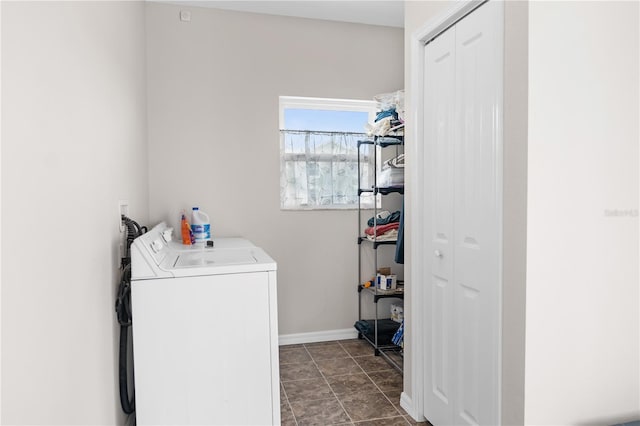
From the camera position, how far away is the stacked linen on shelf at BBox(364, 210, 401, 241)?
3.33m

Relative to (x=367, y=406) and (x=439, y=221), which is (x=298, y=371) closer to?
(x=367, y=406)

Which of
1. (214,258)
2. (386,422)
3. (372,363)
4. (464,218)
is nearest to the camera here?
(464,218)

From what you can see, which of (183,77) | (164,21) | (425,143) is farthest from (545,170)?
(164,21)

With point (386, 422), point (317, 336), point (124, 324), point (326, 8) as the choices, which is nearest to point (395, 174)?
point (326, 8)

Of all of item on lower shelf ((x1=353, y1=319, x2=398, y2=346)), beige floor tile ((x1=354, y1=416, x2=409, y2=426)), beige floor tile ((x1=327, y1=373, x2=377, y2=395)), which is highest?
item on lower shelf ((x1=353, y1=319, x2=398, y2=346))

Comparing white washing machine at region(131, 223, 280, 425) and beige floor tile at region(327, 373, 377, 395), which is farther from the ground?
white washing machine at region(131, 223, 280, 425)

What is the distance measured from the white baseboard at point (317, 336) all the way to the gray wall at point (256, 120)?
4 cm

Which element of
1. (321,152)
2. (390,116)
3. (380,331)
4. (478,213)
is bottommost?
(380,331)

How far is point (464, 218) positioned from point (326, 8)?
7.16 feet

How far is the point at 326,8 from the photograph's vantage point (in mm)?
3311

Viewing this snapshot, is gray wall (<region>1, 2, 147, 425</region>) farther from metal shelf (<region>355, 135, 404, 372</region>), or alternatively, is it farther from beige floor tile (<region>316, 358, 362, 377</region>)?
metal shelf (<region>355, 135, 404, 372</region>)

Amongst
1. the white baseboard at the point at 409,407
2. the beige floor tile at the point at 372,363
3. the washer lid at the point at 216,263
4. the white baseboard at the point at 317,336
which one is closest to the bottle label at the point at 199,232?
the washer lid at the point at 216,263

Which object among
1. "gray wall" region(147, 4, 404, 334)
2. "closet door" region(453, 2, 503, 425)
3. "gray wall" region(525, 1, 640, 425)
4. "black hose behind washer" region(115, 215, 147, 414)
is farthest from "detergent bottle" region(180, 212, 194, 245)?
"gray wall" region(525, 1, 640, 425)

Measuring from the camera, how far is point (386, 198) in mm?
3729
